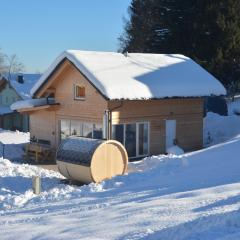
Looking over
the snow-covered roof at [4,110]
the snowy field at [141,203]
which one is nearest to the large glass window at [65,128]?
the snowy field at [141,203]

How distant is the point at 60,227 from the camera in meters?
9.73

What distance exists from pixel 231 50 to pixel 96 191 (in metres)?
25.4

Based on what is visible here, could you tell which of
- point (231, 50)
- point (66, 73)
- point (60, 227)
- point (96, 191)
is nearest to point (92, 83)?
point (66, 73)

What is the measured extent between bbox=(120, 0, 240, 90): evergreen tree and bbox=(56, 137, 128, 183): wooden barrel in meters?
20.2

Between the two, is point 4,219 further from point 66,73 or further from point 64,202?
point 66,73

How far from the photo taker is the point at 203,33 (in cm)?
3712

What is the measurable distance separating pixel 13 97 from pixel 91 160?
33990mm

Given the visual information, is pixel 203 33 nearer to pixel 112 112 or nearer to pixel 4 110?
pixel 112 112

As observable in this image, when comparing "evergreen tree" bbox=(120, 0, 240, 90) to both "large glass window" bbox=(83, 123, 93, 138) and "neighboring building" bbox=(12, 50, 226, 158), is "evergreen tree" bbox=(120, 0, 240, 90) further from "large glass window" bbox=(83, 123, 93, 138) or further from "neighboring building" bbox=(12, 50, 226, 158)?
"large glass window" bbox=(83, 123, 93, 138)

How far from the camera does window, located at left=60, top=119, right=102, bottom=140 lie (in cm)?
2403

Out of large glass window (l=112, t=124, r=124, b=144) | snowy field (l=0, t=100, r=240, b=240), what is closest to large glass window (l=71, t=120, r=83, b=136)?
large glass window (l=112, t=124, r=124, b=144)

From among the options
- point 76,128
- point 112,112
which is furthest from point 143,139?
point 76,128

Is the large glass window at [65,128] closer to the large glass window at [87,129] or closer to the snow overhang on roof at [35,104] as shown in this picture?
the snow overhang on roof at [35,104]

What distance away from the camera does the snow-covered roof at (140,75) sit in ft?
75.8
